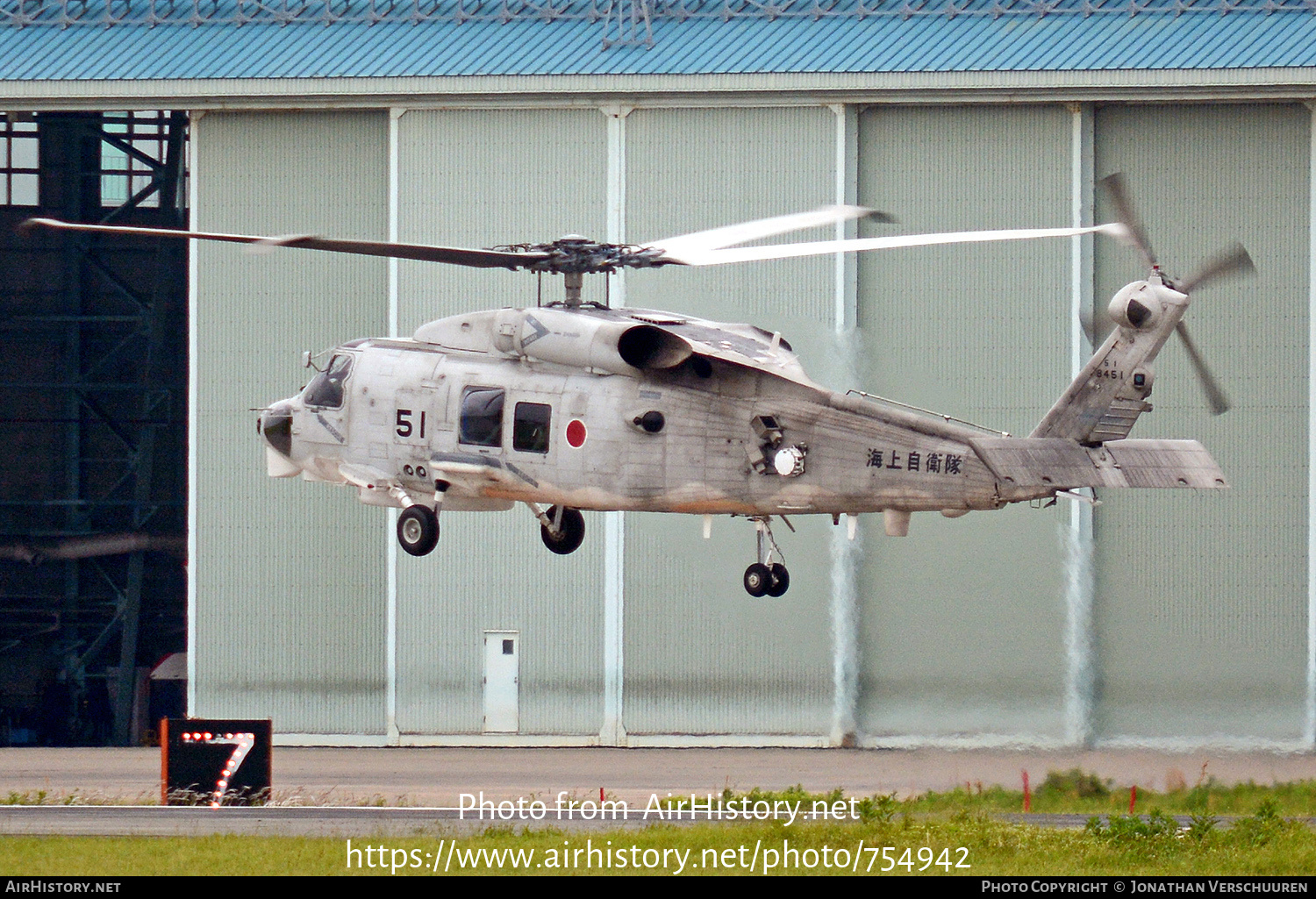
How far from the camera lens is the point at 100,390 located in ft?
170

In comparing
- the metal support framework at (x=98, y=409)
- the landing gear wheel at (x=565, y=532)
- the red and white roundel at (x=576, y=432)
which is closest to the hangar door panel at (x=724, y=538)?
the landing gear wheel at (x=565, y=532)

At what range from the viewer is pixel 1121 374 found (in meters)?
24.7

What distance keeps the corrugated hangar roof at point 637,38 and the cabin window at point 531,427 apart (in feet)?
58.6

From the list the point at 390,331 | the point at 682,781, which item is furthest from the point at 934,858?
the point at 390,331

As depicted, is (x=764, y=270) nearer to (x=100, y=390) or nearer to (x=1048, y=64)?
(x=1048, y=64)

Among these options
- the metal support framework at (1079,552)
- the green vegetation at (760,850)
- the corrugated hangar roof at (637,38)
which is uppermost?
the corrugated hangar roof at (637,38)

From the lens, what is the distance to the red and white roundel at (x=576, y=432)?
80.0 ft

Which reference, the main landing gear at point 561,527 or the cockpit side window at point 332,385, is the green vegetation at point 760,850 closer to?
the main landing gear at point 561,527

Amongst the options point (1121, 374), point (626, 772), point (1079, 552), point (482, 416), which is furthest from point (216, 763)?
point (1079, 552)

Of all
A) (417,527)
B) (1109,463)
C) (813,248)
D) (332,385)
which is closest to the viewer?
(1109,463)

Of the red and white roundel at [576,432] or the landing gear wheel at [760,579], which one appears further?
the landing gear wheel at [760,579]

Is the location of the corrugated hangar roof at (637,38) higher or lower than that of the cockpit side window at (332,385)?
higher

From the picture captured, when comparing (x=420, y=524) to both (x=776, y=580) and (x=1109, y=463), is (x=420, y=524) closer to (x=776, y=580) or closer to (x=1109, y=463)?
(x=776, y=580)

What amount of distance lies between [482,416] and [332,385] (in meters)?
3.00
